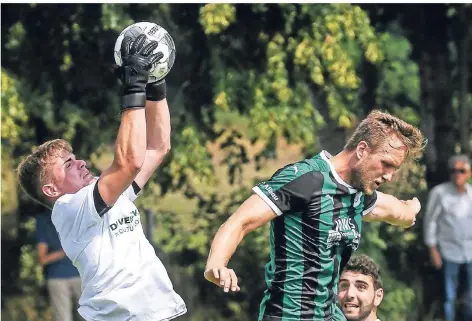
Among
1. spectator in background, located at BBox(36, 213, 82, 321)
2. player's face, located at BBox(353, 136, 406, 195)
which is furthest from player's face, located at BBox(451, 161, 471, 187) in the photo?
player's face, located at BBox(353, 136, 406, 195)

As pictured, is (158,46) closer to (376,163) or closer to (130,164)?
(130,164)

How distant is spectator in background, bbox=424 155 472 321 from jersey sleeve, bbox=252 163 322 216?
546 centimetres

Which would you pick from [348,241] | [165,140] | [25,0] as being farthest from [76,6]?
[348,241]

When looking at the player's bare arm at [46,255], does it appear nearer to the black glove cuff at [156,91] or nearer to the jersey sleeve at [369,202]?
the black glove cuff at [156,91]

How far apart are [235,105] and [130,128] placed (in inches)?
234

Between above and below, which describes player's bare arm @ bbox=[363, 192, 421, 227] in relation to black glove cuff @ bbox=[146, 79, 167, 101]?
below

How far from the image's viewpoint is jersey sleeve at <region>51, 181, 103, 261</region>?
16.9 ft

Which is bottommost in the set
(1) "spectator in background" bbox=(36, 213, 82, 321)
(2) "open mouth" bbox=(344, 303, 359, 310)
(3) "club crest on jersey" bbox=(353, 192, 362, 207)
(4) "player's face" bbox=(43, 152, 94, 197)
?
(1) "spectator in background" bbox=(36, 213, 82, 321)

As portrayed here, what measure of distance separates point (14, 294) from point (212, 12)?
371cm

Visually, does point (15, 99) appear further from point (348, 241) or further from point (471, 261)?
point (348, 241)

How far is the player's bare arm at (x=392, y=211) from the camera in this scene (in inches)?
214

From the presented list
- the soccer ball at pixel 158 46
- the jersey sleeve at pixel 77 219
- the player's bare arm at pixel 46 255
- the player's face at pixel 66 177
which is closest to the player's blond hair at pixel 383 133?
the soccer ball at pixel 158 46

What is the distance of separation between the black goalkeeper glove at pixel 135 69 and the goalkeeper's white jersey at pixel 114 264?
1.69 feet

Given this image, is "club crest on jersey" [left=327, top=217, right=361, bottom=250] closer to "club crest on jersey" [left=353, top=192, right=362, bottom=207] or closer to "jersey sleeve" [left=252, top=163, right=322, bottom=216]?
"club crest on jersey" [left=353, top=192, right=362, bottom=207]
